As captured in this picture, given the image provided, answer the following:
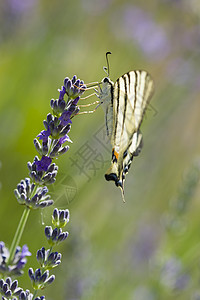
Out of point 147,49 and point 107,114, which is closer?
point 107,114

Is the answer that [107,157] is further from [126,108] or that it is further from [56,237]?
[56,237]

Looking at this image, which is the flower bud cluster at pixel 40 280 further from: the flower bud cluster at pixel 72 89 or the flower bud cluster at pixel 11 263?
the flower bud cluster at pixel 72 89

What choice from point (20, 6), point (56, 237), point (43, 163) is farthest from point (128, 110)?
point (20, 6)

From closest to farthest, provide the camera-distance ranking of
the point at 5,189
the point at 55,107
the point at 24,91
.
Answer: the point at 55,107, the point at 5,189, the point at 24,91

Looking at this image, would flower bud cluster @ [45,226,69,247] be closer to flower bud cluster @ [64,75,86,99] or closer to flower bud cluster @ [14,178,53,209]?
flower bud cluster @ [14,178,53,209]

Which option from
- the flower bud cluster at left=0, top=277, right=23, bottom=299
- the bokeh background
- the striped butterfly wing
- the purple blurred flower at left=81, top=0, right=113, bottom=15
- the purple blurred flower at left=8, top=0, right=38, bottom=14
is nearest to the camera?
the flower bud cluster at left=0, top=277, right=23, bottom=299

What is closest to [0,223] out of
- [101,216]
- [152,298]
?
[101,216]

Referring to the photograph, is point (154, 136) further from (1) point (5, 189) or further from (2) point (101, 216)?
(1) point (5, 189)

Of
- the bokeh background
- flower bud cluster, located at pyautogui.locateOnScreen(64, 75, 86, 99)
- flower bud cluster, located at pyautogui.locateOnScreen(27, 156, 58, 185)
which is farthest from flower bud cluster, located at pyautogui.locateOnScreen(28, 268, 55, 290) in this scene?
the bokeh background
